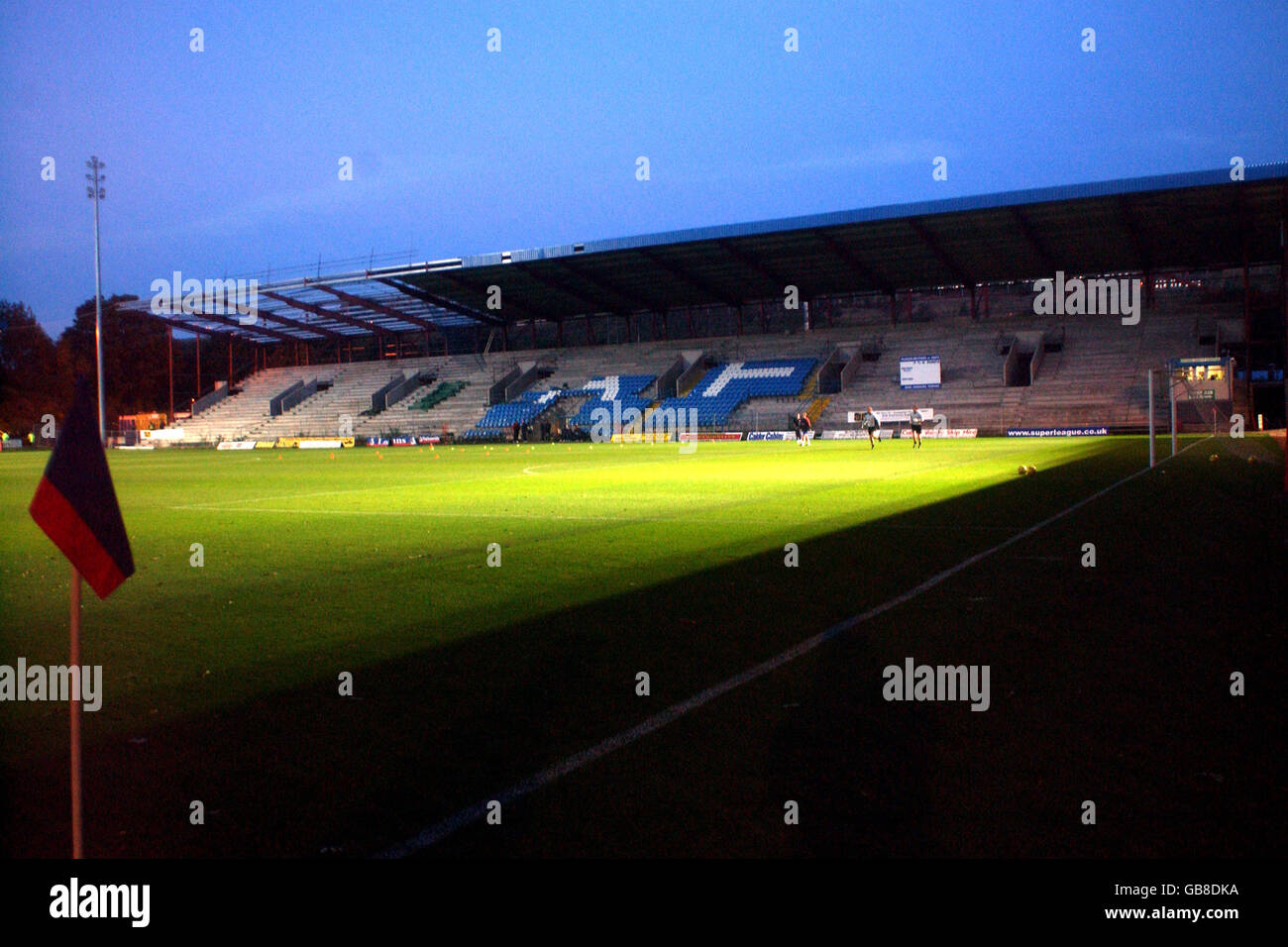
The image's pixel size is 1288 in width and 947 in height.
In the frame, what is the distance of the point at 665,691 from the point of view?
229 inches

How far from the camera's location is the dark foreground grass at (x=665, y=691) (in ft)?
13.1

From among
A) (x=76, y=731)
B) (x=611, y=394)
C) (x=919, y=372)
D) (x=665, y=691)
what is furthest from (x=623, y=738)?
(x=611, y=394)

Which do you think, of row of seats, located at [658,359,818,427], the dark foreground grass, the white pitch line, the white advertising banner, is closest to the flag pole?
the dark foreground grass

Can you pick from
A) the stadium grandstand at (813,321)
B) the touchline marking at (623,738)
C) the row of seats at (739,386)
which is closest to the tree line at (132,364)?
the stadium grandstand at (813,321)

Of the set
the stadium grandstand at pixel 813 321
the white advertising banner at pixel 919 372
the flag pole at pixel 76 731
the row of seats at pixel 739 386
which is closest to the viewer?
the flag pole at pixel 76 731

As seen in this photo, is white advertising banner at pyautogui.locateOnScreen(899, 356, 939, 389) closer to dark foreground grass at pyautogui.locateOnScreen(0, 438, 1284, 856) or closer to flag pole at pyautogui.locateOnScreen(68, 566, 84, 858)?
dark foreground grass at pyautogui.locateOnScreen(0, 438, 1284, 856)

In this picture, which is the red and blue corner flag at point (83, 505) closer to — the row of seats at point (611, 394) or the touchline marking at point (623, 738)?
the touchline marking at point (623, 738)

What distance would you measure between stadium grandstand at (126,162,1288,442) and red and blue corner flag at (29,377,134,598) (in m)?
50.8

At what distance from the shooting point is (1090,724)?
514 cm

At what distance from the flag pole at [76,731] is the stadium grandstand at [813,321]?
167ft

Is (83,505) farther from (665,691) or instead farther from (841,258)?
(841,258)

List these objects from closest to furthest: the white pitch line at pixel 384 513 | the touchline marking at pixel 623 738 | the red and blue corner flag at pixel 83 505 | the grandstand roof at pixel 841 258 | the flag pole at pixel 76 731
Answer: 1. the flag pole at pixel 76 731
2. the red and blue corner flag at pixel 83 505
3. the touchline marking at pixel 623 738
4. the white pitch line at pixel 384 513
5. the grandstand roof at pixel 841 258

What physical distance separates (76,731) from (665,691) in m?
3.14

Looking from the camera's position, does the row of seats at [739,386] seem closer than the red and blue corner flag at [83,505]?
No
